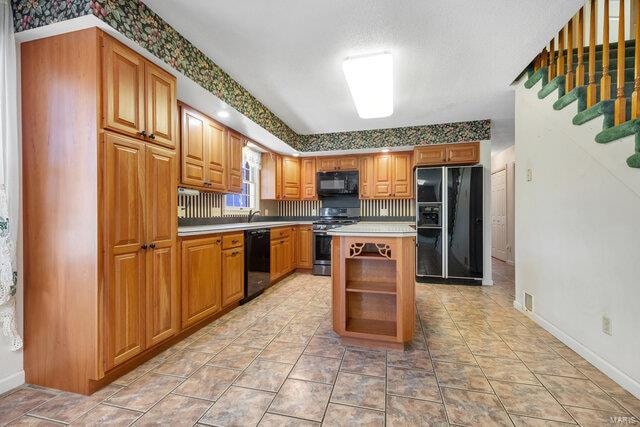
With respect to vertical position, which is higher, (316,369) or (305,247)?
(305,247)

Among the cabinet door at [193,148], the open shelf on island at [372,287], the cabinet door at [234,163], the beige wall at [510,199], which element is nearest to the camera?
the open shelf on island at [372,287]

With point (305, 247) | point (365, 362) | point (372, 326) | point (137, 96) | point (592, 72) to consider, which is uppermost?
point (592, 72)

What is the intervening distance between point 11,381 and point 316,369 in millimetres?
1877

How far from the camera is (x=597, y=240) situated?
1940 millimetres

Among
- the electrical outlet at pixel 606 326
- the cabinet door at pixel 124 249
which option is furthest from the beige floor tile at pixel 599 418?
the cabinet door at pixel 124 249

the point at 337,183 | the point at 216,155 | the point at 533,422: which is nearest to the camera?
the point at 533,422

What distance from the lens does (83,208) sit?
164 centimetres

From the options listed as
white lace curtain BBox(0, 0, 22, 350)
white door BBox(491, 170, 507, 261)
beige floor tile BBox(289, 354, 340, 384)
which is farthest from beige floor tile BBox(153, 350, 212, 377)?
white door BBox(491, 170, 507, 261)

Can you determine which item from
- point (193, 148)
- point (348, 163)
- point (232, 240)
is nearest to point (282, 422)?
point (232, 240)

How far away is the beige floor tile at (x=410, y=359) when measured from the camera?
77.7 inches

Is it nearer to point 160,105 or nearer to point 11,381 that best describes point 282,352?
point 11,381

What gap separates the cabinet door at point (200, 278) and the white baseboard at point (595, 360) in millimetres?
3057

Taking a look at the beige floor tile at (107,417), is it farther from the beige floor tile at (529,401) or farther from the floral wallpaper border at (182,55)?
the floral wallpaper border at (182,55)

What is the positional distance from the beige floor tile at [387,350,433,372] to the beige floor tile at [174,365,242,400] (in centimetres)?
111
